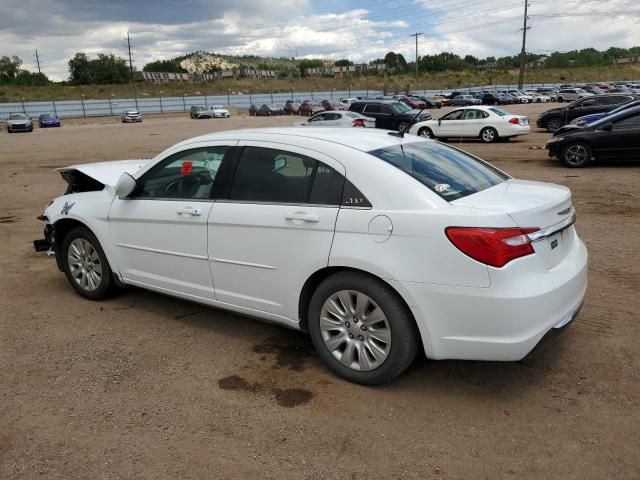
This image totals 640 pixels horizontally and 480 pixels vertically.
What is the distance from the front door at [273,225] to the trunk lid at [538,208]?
0.87m

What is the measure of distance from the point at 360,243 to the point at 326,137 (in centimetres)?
94

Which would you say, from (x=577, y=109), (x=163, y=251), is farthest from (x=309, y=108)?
(x=163, y=251)

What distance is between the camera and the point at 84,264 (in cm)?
533

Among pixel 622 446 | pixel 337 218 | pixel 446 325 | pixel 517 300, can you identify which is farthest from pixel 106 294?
pixel 622 446

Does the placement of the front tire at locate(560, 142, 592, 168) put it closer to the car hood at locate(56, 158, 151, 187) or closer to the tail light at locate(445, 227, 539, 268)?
the car hood at locate(56, 158, 151, 187)

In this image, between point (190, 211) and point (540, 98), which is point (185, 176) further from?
point (540, 98)

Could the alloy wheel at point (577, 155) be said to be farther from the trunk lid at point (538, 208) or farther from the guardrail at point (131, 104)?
the guardrail at point (131, 104)

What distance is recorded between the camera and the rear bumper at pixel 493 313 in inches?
121

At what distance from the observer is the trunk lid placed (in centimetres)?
326

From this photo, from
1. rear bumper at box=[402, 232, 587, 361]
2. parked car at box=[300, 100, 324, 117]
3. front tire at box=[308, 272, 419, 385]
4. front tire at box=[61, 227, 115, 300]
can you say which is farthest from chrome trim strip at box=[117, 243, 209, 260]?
parked car at box=[300, 100, 324, 117]

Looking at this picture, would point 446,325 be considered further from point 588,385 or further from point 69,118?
point 69,118

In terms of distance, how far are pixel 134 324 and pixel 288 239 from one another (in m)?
1.88

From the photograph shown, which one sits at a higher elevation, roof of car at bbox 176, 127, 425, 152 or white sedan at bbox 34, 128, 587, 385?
roof of car at bbox 176, 127, 425, 152

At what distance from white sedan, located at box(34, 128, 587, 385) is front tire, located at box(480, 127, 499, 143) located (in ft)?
59.9
